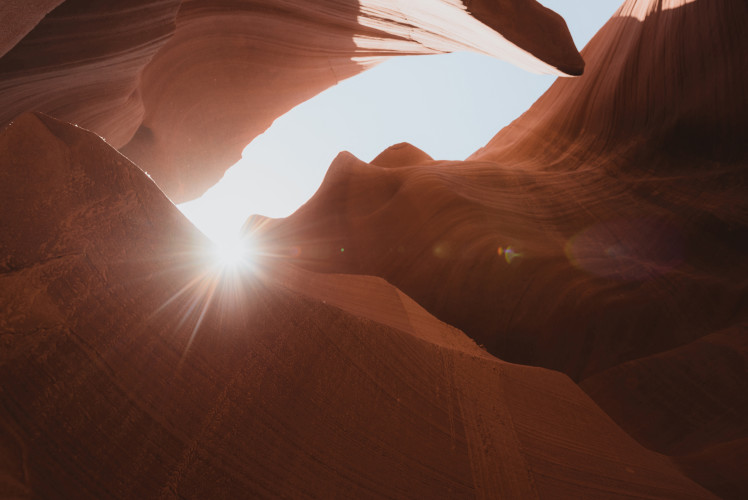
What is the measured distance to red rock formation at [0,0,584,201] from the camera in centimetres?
260

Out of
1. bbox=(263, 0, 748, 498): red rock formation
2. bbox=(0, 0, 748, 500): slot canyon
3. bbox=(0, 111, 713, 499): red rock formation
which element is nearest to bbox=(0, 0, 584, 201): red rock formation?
bbox=(0, 0, 748, 500): slot canyon

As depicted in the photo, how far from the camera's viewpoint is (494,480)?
1541mm

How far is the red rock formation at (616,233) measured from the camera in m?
2.76

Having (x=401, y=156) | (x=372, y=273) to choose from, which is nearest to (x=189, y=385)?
(x=372, y=273)

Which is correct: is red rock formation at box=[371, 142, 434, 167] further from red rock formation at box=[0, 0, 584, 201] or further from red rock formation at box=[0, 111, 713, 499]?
red rock formation at box=[0, 111, 713, 499]

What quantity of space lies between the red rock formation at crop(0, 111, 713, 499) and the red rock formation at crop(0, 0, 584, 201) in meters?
0.84

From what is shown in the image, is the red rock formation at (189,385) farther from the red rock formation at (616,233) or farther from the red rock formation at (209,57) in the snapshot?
the red rock formation at (616,233)

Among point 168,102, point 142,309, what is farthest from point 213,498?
point 168,102

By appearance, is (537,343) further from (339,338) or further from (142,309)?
(142,309)

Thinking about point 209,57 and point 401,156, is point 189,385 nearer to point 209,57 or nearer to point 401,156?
point 209,57

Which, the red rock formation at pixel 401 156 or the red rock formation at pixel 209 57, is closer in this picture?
the red rock formation at pixel 209 57

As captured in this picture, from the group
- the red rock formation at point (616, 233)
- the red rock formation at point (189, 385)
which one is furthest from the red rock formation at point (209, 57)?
the red rock formation at point (616, 233)

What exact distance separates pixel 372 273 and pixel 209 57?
3.46 m

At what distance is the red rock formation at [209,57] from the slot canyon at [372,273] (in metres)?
0.03
